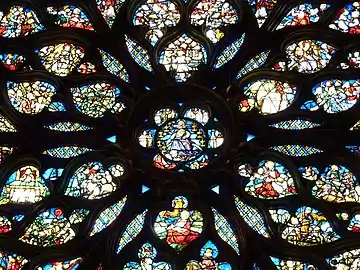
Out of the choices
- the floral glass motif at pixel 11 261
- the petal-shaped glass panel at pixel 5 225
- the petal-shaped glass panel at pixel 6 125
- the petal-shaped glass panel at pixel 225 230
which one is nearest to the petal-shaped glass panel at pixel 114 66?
the petal-shaped glass panel at pixel 6 125

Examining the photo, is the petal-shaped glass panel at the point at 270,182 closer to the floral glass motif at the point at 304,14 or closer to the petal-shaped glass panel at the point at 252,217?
the petal-shaped glass panel at the point at 252,217

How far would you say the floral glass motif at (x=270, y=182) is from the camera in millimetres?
13852

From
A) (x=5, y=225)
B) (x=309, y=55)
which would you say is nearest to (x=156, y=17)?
(x=309, y=55)

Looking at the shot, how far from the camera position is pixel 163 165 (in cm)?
1405

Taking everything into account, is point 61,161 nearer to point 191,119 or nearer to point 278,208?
point 191,119

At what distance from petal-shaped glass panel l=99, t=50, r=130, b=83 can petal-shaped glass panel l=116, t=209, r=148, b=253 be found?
1.82 metres

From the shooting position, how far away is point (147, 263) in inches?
522

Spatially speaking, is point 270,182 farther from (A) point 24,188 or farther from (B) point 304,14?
(A) point 24,188

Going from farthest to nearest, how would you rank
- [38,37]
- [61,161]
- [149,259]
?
[38,37], [61,161], [149,259]

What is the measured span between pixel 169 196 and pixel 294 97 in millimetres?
1872

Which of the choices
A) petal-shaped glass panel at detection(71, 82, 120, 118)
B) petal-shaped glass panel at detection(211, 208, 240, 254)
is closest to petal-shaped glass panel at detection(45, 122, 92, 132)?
petal-shaped glass panel at detection(71, 82, 120, 118)

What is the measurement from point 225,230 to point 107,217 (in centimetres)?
120

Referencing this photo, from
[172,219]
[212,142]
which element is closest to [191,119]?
[212,142]

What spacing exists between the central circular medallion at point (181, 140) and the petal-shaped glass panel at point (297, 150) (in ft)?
2.65
